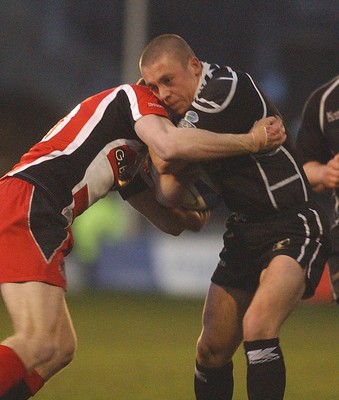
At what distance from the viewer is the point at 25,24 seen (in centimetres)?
3212

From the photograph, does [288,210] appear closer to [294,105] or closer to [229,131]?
[229,131]

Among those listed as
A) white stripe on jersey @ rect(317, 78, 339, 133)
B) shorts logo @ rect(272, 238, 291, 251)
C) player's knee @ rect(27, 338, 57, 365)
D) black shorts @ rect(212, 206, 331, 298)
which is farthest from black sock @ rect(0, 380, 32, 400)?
white stripe on jersey @ rect(317, 78, 339, 133)

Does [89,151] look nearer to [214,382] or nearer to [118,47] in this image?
[214,382]

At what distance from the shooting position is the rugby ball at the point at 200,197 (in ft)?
21.9

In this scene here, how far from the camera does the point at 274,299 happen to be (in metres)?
5.92

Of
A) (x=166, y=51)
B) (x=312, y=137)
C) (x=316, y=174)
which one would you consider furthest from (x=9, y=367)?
(x=312, y=137)

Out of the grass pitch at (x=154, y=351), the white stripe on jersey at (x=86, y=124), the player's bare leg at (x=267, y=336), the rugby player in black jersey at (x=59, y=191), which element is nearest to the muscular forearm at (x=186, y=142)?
the rugby player in black jersey at (x=59, y=191)

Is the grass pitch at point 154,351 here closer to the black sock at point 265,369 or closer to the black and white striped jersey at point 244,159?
the black sock at point 265,369

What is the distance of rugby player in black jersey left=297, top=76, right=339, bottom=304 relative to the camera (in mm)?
7148

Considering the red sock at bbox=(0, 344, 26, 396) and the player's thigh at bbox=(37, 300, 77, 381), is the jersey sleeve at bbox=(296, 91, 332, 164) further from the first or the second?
the red sock at bbox=(0, 344, 26, 396)

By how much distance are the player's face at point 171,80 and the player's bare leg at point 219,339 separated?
3.82 ft

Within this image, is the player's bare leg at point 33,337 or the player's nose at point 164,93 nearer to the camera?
the player's bare leg at point 33,337

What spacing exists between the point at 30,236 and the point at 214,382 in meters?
1.61

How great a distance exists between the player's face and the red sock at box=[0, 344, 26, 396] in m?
1.65
